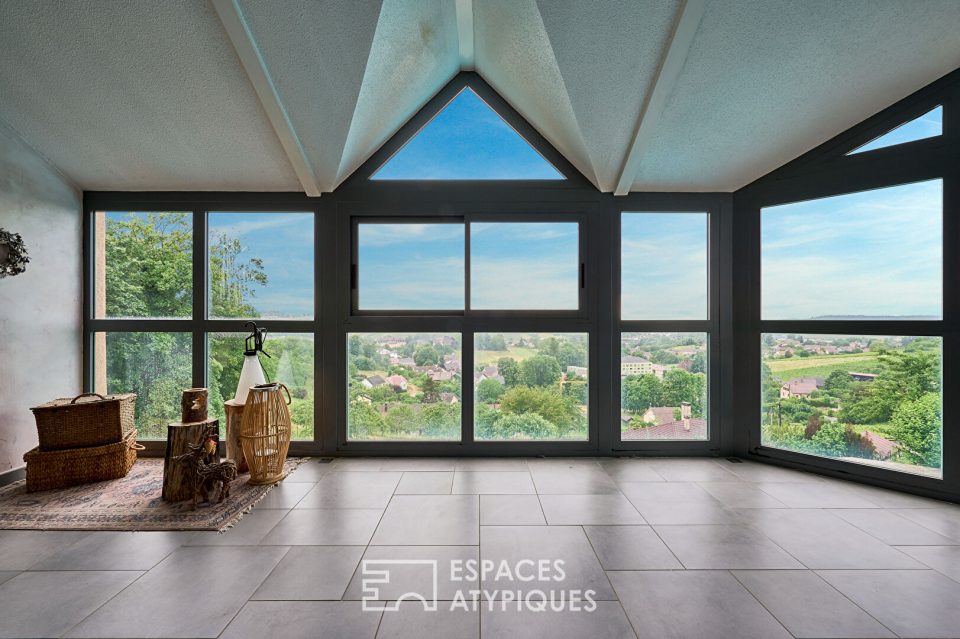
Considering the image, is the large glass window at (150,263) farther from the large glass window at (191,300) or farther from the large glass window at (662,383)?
the large glass window at (662,383)

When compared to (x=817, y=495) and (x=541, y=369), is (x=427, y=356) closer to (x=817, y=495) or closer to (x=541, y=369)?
(x=541, y=369)

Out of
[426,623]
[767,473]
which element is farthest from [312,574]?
[767,473]

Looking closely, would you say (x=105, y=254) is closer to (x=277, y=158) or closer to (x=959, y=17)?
(x=277, y=158)

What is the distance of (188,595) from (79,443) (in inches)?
75.5

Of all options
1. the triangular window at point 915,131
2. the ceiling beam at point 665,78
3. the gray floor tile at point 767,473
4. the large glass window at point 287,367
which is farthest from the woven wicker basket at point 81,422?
the triangular window at point 915,131

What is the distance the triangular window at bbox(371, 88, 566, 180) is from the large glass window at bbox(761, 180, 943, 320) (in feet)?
5.78

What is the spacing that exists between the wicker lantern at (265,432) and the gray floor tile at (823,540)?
2.86m

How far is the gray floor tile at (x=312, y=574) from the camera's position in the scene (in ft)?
5.62

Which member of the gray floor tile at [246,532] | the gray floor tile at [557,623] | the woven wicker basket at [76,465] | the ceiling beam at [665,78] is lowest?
the gray floor tile at [246,532]

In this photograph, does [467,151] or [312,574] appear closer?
[312,574]

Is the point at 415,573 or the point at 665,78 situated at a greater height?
the point at 665,78

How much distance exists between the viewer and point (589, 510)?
2461 mm

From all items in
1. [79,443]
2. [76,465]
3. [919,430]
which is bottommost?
[76,465]

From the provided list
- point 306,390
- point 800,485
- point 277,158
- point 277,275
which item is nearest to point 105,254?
point 277,275
